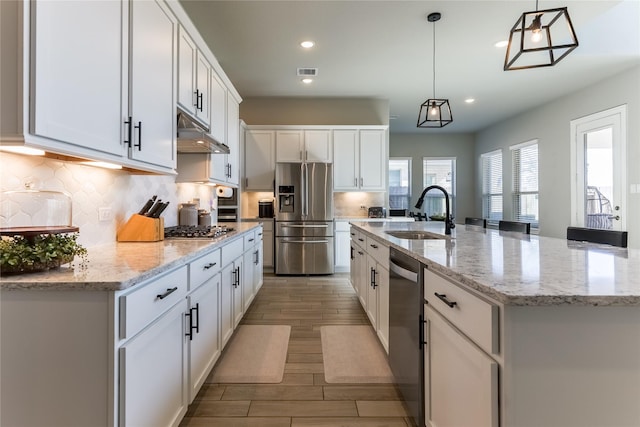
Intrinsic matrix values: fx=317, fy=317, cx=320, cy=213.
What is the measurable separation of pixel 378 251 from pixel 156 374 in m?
1.59

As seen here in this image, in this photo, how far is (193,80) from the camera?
2.53 meters

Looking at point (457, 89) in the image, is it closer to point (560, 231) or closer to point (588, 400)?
point (560, 231)

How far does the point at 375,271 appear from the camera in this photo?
2490mm

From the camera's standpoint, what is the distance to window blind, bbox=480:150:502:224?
7.68 metres

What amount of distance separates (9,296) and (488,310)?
1.47 m

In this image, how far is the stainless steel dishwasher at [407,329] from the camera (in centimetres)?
146

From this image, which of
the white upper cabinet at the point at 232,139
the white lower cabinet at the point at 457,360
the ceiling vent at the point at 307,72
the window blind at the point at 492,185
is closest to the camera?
the white lower cabinet at the point at 457,360

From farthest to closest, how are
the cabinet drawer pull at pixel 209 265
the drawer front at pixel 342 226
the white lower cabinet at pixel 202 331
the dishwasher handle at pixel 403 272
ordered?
the drawer front at pixel 342 226
the cabinet drawer pull at pixel 209 265
the white lower cabinet at pixel 202 331
the dishwasher handle at pixel 403 272

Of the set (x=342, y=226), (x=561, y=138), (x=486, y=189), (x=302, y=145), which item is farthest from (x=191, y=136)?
(x=486, y=189)

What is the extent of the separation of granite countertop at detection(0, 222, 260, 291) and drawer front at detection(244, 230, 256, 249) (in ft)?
4.04

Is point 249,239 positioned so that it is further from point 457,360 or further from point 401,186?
point 401,186

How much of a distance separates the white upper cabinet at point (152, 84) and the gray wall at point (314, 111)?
3.60 m

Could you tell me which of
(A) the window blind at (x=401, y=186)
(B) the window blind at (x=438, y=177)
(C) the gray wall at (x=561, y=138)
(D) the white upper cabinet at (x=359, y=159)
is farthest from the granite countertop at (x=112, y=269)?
(B) the window blind at (x=438, y=177)

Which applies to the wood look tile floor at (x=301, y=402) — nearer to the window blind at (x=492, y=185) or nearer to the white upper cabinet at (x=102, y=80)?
the white upper cabinet at (x=102, y=80)
